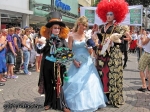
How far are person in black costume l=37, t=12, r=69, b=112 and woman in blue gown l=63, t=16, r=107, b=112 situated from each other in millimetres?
173

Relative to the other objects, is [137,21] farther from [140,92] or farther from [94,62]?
[94,62]

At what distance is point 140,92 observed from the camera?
232 inches

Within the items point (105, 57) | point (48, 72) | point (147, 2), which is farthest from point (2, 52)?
point (147, 2)

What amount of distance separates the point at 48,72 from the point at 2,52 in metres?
3.01

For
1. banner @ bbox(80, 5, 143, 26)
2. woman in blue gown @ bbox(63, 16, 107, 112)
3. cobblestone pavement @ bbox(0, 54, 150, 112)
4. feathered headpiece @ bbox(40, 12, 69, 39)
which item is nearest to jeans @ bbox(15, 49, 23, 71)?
cobblestone pavement @ bbox(0, 54, 150, 112)

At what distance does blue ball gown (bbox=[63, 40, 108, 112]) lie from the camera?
4.09 metres

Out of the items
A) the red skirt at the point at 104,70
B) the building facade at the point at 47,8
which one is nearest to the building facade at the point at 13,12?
the building facade at the point at 47,8

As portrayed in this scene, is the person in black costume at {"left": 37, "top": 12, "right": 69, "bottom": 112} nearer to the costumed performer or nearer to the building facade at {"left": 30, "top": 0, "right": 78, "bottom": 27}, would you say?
the costumed performer

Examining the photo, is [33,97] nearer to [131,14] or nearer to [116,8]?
[116,8]

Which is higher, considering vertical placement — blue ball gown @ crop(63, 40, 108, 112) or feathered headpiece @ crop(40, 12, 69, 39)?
feathered headpiece @ crop(40, 12, 69, 39)

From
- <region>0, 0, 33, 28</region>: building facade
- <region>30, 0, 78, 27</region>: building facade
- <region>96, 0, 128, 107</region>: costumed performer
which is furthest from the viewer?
<region>30, 0, 78, 27</region>: building facade

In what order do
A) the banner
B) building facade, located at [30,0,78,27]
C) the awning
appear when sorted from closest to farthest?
1. the banner
2. the awning
3. building facade, located at [30,0,78,27]

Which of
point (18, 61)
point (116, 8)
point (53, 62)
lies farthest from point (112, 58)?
point (18, 61)

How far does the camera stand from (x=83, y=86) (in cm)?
414
